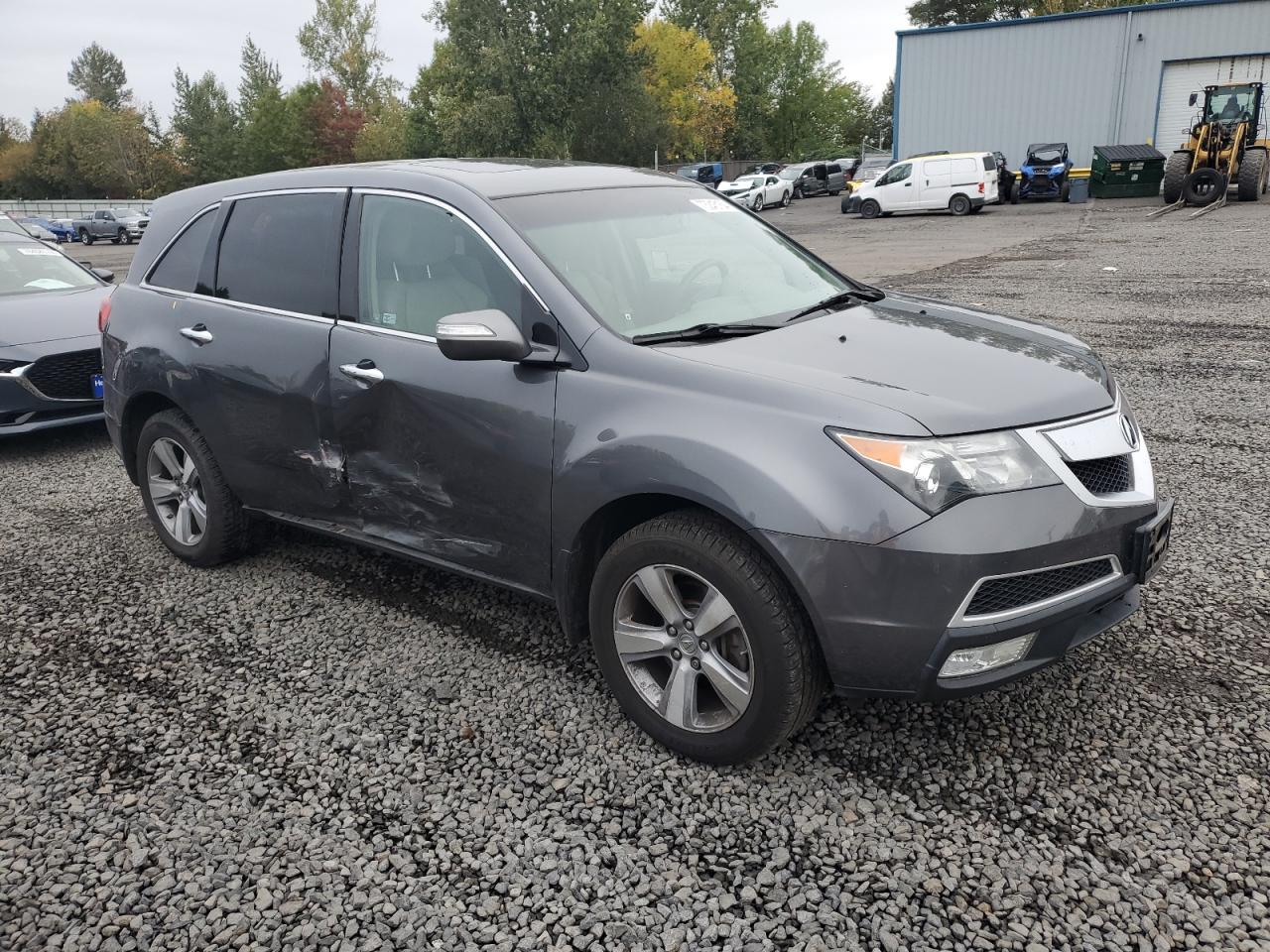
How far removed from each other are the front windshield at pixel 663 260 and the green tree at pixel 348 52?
84.6 metres

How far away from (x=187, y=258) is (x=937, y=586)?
3681 mm

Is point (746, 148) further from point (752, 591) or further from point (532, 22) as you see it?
point (752, 591)

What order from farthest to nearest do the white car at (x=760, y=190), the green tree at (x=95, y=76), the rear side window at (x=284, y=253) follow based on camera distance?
the green tree at (x=95, y=76)
the white car at (x=760, y=190)
the rear side window at (x=284, y=253)

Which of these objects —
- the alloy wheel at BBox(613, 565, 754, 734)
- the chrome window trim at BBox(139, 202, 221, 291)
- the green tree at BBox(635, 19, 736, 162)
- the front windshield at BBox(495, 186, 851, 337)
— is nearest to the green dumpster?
the front windshield at BBox(495, 186, 851, 337)

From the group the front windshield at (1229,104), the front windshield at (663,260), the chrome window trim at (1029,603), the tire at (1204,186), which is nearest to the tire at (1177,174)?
the tire at (1204,186)

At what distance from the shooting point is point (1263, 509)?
471cm

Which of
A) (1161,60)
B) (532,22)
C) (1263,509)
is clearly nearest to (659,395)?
(1263,509)

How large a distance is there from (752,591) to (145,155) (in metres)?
89.8

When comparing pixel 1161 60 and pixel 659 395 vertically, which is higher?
pixel 1161 60

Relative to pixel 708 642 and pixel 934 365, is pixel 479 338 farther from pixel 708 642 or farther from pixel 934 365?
pixel 934 365

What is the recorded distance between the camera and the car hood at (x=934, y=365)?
2633 mm

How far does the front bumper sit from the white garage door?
37.2 meters

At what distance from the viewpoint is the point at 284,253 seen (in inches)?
158

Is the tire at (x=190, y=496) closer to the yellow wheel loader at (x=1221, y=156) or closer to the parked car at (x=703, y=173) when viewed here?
the yellow wheel loader at (x=1221, y=156)
